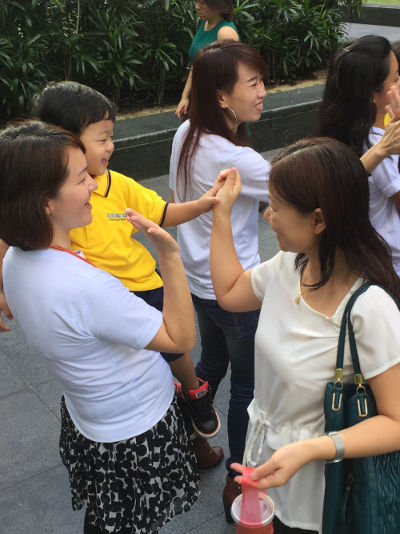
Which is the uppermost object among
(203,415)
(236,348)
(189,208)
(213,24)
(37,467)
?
(189,208)

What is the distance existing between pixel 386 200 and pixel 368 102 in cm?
42

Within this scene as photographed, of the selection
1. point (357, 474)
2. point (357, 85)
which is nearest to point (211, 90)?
point (357, 85)

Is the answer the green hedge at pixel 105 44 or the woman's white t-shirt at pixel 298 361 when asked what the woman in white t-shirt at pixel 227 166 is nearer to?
the woman's white t-shirt at pixel 298 361

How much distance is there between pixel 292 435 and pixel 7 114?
5.76 metres

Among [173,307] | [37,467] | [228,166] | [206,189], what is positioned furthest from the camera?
[37,467]

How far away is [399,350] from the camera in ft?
5.32

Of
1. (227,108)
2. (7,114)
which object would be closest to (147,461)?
(227,108)

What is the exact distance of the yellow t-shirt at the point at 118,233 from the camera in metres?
2.35

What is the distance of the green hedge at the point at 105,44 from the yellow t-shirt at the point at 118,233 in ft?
14.4

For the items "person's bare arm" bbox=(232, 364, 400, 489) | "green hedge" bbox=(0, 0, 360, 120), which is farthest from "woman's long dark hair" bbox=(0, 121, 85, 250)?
"green hedge" bbox=(0, 0, 360, 120)

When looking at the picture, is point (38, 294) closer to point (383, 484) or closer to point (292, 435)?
point (292, 435)

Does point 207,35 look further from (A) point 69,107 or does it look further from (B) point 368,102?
(A) point 69,107

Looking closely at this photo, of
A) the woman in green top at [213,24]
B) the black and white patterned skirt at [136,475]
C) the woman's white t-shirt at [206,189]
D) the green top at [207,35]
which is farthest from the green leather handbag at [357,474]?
the green top at [207,35]

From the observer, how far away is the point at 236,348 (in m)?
2.70
